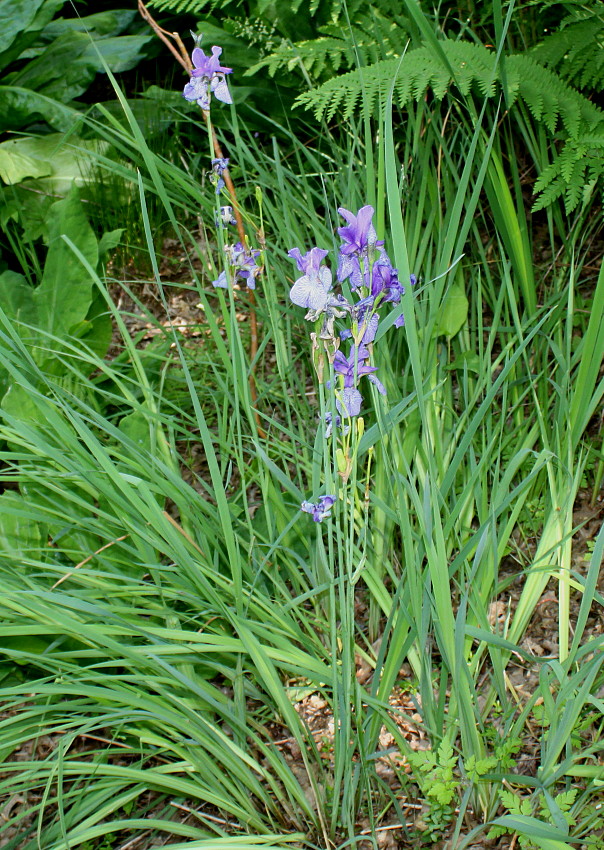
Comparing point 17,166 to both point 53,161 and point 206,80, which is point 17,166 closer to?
point 53,161

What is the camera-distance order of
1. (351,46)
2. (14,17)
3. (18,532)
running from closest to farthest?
(18,532)
(351,46)
(14,17)

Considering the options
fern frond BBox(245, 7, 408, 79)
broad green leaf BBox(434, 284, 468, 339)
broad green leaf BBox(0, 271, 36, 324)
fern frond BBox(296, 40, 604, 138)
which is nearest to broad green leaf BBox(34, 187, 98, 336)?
broad green leaf BBox(0, 271, 36, 324)

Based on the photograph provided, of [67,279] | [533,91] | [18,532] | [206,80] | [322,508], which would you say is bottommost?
[18,532]

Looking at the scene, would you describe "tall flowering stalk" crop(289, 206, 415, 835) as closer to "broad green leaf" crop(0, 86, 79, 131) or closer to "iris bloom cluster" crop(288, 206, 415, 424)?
"iris bloom cluster" crop(288, 206, 415, 424)

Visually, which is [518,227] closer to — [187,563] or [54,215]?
[187,563]

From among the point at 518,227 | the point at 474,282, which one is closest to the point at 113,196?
the point at 474,282

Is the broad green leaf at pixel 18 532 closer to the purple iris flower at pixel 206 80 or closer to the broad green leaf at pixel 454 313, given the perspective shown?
the purple iris flower at pixel 206 80

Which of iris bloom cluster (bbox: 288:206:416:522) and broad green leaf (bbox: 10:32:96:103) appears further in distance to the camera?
broad green leaf (bbox: 10:32:96:103)

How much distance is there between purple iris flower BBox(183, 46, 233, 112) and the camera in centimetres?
143

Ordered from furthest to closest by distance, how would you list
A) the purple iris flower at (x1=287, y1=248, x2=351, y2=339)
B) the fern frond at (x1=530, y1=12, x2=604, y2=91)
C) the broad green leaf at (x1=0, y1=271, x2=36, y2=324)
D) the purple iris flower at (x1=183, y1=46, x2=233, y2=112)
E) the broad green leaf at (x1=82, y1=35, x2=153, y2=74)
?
the broad green leaf at (x1=82, y1=35, x2=153, y2=74), the broad green leaf at (x1=0, y1=271, x2=36, y2=324), the fern frond at (x1=530, y1=12, x2=604, y2=91), the purple iris flower at (x1=183, y1=46, x2=233, y2=112), the purple iris flower at (x1=287, y1=248, x2=351, y2=339)

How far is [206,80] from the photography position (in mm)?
1485

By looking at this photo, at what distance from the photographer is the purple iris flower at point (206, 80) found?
1.43 m

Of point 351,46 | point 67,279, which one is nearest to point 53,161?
point 67,279

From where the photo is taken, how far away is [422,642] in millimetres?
1179
